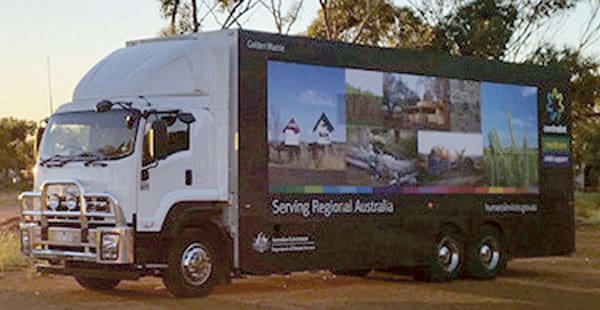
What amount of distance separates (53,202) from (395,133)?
5345mm

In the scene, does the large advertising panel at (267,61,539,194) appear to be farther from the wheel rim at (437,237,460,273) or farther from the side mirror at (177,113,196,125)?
the side mirror at (177,113,196,125)

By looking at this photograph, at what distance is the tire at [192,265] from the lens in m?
15.4

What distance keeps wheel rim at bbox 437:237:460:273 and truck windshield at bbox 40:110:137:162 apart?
592 centimetres

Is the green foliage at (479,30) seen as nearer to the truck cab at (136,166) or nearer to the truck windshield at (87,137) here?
the truck cab at (136,166)

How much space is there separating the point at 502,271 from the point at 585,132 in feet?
84.9

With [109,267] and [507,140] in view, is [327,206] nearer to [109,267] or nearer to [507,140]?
[109,267]

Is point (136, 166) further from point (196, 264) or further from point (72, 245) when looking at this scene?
point (196, 264)

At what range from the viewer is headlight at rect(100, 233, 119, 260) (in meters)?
14.9

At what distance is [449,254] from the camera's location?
18953 mm

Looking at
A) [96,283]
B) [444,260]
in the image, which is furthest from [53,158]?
[444,260]

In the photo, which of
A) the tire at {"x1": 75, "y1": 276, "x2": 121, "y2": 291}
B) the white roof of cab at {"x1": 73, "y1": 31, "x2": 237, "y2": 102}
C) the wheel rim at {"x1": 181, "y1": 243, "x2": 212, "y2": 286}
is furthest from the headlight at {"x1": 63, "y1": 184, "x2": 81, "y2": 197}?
the tire at {"x1": 75, "y1": 276, "x2": 121, "y2": 291}

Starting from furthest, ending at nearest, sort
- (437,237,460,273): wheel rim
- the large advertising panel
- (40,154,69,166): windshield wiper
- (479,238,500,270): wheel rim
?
(479,238,500,270): wheel rim < (437,237,460,273): wheel rim < the large advertising panel < (40,154,69,166): windshield wiper

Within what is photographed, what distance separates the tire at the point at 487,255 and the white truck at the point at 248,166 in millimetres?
351

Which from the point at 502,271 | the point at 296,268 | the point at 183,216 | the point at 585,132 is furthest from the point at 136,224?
the point at 585,132
